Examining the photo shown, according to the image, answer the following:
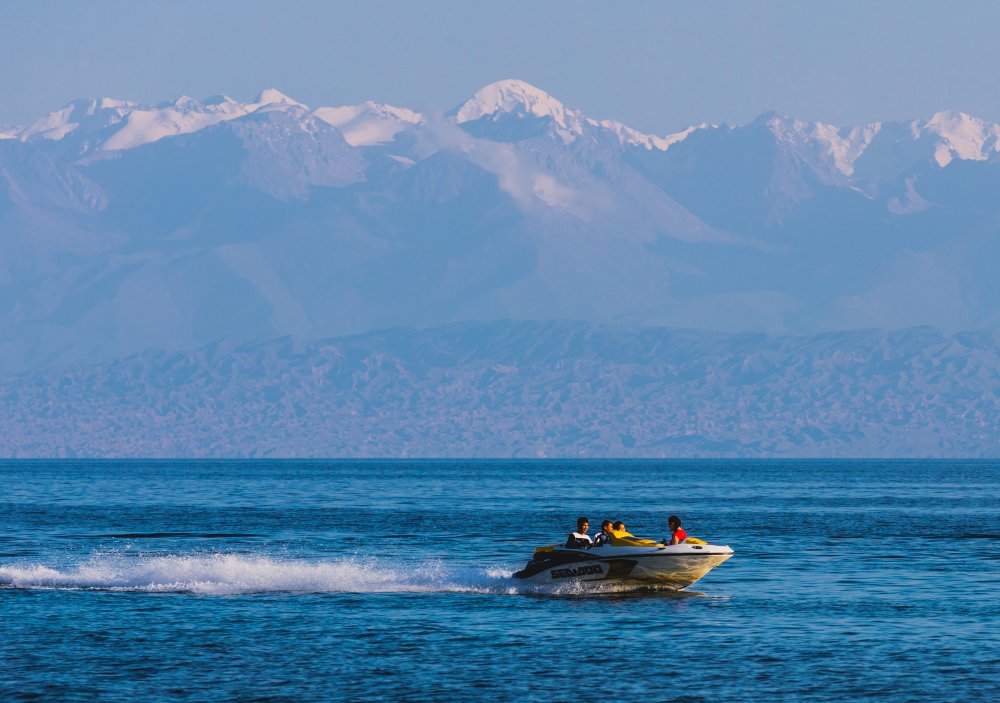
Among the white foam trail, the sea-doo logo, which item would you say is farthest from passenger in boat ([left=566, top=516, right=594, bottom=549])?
the white foam trail

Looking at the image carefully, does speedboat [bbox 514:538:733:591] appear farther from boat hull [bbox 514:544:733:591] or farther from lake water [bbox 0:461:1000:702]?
lake water [bbox 0:461:1000:702]

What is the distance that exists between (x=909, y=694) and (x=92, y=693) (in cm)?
1921

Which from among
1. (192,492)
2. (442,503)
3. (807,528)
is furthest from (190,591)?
(192,492)

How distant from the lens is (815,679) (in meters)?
42.9

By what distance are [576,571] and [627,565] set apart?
176 cm

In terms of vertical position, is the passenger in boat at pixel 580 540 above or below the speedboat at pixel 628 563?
above

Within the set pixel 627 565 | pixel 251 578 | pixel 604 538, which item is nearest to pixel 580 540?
pixel 604 538

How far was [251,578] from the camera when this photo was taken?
62.9 m

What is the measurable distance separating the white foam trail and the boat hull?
2233 millimetres

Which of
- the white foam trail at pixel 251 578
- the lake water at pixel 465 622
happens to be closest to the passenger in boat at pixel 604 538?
the lake water at pixel 465 622

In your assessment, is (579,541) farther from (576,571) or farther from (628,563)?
(628,563)

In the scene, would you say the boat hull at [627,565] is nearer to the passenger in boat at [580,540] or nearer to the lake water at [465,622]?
the passenger in boat at [580,540]

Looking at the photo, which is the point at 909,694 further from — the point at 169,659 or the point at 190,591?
the point at 190,591

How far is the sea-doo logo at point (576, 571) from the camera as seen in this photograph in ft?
191
